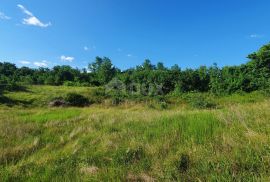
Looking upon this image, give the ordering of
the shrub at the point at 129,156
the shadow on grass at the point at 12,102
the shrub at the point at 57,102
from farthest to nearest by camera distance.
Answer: the shrub at the point at 57,102 < the shadow on grass at the point at 12,102 < the shrub at the point at 129,156

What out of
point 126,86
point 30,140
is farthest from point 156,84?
point 30,140

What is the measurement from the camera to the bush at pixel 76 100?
31719mm

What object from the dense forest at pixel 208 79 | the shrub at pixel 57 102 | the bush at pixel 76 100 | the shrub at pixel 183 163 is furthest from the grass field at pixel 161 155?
the dense forest at pixel 208 79

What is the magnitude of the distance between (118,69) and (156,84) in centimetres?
4043

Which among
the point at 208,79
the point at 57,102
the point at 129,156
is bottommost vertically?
the point at 57,102

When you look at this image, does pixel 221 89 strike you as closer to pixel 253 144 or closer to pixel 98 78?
pixel 253 144

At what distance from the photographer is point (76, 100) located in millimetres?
32344

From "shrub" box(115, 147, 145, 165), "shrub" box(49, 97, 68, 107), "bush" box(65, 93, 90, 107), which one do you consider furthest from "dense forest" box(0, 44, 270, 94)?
"shrub" box(115, 147, 145, 165)

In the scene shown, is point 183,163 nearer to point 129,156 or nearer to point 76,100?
point 129,156

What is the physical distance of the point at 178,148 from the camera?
4406 mm

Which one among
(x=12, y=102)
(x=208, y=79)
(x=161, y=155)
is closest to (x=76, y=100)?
(x=12, y=102)

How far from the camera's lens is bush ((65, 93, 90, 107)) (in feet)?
104

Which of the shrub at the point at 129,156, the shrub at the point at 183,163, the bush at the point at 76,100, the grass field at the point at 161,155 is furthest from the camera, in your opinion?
the bush at the point at 76,100

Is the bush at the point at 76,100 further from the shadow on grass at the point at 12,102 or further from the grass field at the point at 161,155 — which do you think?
the grass field at the point at 161,155
